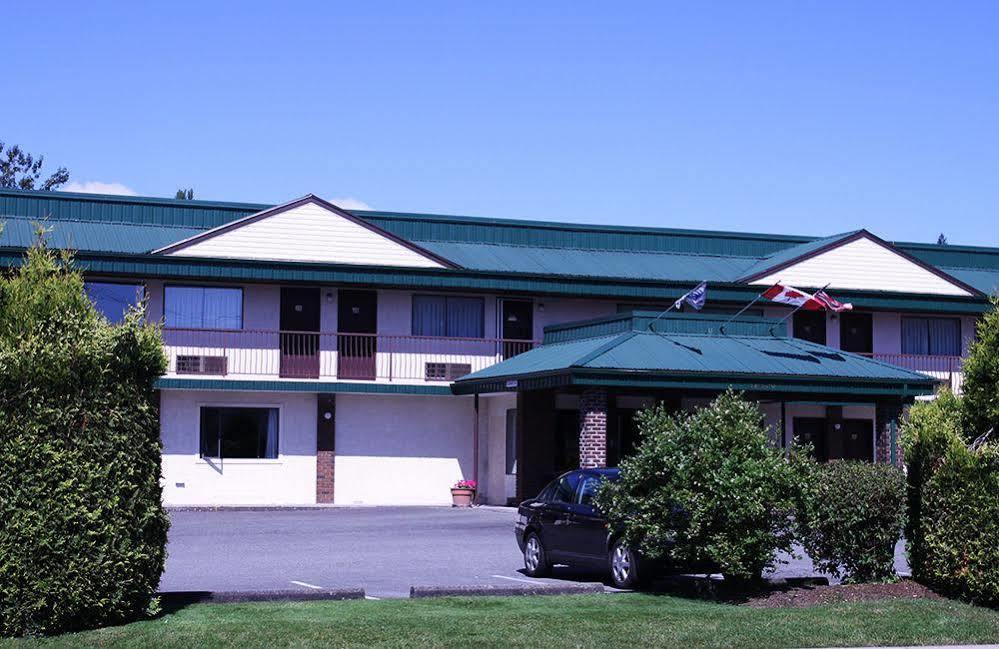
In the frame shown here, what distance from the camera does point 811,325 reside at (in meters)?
39.6

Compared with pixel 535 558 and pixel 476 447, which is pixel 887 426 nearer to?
pixel 476 447

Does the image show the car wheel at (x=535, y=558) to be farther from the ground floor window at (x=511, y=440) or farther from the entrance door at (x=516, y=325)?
the entrance door at (x=516, y=325)

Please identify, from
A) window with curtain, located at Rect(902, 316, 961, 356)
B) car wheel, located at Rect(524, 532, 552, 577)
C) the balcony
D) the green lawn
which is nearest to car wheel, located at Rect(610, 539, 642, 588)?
the green lawn

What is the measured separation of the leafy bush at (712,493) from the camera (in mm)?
15297

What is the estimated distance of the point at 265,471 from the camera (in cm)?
3556

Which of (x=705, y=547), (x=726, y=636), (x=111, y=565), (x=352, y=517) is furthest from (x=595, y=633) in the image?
(x=352, y=517)

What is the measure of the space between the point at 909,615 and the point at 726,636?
229 cm

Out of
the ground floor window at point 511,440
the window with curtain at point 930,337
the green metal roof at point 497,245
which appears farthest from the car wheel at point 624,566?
the window with curtain at point 930,337

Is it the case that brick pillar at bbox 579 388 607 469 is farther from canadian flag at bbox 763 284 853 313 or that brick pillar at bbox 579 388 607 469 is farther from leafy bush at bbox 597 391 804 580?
leafy bush at bbox 597 391 804 580

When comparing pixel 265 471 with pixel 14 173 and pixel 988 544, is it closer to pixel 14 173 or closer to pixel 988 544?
pixel 988 544

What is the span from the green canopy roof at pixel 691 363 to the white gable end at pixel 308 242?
4303 millimetres

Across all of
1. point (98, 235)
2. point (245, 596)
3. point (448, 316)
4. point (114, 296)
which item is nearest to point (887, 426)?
point (448, 316)

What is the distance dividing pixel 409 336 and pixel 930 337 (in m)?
15.3

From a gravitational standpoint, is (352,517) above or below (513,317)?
below
